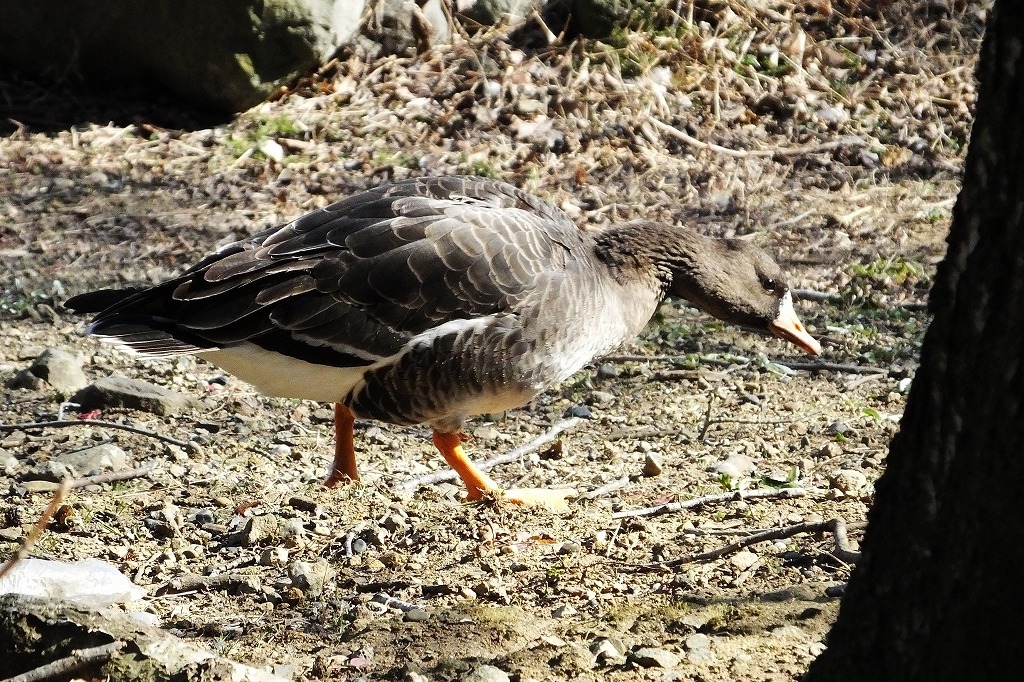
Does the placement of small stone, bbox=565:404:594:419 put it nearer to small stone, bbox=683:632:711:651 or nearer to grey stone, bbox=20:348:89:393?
grey stone, bbox=20:348:89:393

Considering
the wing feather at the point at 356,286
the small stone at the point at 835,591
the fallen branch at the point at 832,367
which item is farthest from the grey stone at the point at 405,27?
the small stone at the point at 835,591

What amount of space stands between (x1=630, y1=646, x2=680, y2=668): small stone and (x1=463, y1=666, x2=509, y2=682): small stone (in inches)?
14.3

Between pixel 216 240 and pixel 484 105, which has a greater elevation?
pixel 484 105

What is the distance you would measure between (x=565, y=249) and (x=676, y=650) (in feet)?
8.08

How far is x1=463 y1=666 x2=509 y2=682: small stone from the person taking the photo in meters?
3.04

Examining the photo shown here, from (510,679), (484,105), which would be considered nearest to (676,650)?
(510,679)

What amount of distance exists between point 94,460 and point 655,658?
3.23 meters

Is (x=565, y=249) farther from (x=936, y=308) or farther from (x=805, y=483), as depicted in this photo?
(x=936, y=308)

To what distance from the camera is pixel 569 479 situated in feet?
18.0

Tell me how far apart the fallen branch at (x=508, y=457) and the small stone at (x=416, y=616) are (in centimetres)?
Answer: 159

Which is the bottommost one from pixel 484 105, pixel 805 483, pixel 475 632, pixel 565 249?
pixel 475 632

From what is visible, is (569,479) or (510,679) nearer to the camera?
(510,679)

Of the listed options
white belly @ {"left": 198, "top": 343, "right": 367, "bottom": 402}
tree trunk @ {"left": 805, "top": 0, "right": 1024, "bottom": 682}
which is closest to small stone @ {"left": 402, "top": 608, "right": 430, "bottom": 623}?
tree trunk @ {"left": 805, "top": 0, "right": 1024, "bottom": 682}

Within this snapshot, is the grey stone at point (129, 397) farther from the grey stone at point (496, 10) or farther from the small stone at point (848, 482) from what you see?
the grey stone at point (496, 10)
